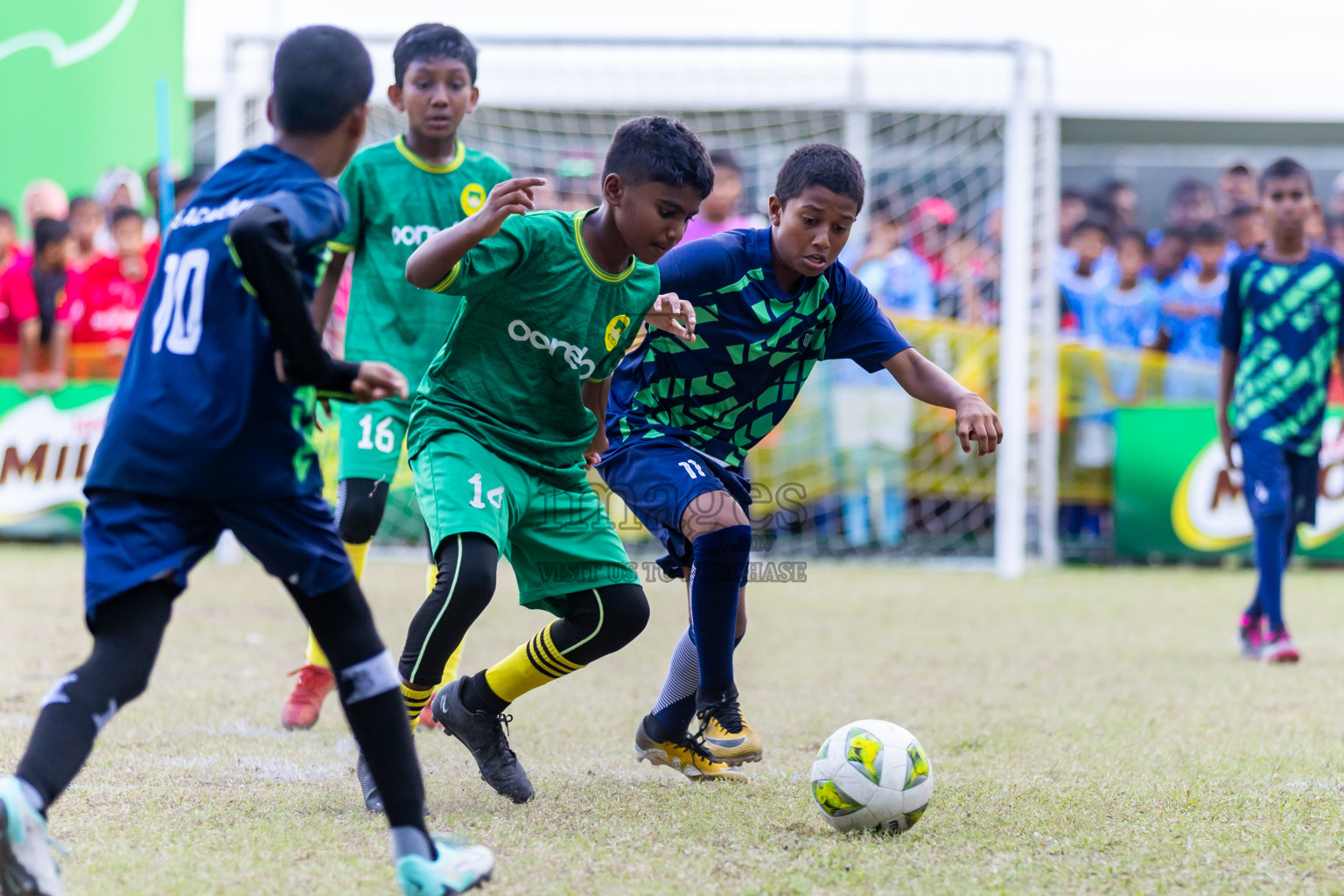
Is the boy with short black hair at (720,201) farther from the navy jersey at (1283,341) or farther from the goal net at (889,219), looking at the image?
the navy jersey at (1283,341)

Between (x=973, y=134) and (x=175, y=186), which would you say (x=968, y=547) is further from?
(x=175, y=186)

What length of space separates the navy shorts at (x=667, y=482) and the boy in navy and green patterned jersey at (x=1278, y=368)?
3.33m

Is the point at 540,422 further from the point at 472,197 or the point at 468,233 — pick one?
the point at 472,197

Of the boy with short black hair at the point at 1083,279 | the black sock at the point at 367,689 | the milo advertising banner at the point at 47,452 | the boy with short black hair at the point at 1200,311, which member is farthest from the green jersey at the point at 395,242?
the boy with short black hair at the point at 1200,311

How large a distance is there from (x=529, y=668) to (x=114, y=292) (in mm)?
7874

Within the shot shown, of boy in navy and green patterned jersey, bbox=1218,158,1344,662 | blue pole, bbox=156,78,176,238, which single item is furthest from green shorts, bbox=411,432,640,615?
blue pole, bbox=156,78,176,238

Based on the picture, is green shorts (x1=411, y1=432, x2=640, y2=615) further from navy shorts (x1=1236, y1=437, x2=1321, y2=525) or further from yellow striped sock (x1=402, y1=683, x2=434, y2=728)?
navy shorts (x1=1236, y1=437, x2=1321, y2=525)

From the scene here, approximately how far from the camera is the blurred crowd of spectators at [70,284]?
9.79 m

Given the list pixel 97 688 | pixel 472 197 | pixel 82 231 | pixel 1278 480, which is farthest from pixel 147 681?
pixel 82 231

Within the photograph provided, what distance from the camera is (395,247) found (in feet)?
14.7

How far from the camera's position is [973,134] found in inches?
433

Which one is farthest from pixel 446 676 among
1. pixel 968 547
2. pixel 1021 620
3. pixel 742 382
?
pixel 968 547

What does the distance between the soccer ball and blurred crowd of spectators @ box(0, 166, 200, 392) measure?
789 cm

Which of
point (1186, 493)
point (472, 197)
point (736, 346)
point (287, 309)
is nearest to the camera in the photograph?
point (287, 309)
